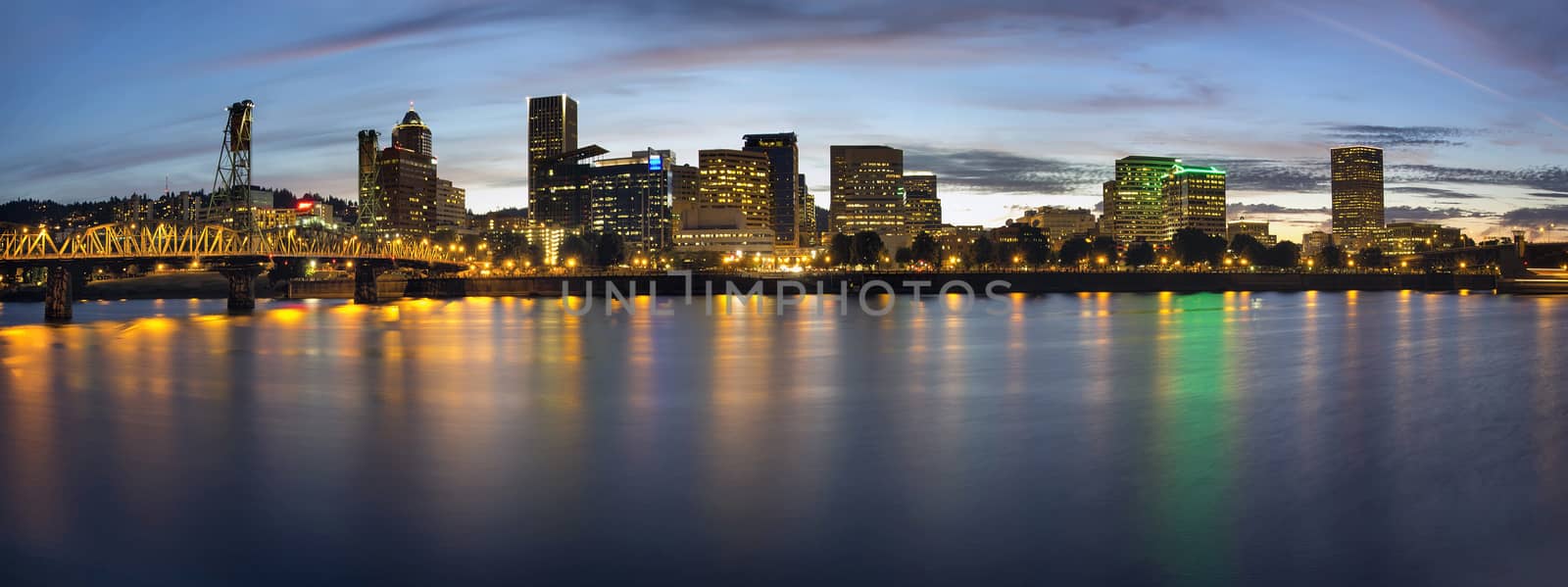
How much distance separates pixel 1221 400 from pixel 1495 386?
10.5 m

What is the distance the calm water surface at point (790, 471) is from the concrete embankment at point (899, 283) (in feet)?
363

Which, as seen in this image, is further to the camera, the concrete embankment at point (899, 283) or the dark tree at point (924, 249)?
the dark tree at point (924, 249)

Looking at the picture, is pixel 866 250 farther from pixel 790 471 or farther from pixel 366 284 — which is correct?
pixel 790 471

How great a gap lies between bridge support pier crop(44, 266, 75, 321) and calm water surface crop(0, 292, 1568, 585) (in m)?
47.0

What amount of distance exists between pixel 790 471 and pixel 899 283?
138987 mm

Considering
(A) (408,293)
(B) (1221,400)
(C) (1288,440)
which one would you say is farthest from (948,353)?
(A) (408,293)

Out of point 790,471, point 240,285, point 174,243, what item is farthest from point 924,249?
point 790,471

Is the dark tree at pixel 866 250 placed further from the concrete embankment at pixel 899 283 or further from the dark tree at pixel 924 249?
the concrete embankment at pixel 899 283

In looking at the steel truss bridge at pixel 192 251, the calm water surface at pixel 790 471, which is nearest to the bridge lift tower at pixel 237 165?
the steel truss bridge at pixel 192 251

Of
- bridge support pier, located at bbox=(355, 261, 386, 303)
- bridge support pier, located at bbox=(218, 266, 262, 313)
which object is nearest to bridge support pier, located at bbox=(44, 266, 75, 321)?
bridge support pier, located at bbox=(218, 266, 262, 313)

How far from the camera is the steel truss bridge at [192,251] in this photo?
244 ft

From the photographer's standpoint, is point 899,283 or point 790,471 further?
→ point 899,283

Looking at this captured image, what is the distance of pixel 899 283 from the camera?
155m

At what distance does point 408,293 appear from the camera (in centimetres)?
15150
